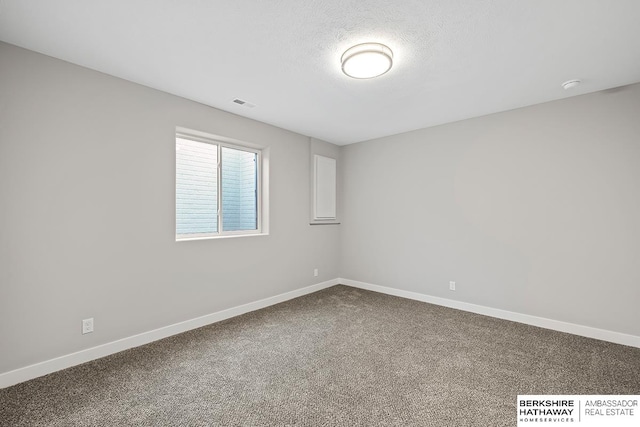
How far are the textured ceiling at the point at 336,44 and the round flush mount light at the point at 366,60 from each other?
0.22 feet

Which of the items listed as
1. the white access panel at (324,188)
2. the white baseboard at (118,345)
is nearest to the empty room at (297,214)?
the white baseboard at (118,345)

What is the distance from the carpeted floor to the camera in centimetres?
175

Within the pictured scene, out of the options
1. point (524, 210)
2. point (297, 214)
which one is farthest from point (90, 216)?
point (524, 210)

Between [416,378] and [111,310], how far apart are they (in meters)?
2.67

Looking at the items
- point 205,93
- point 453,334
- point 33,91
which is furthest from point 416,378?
point 33,91

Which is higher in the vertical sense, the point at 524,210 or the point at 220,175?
the point at 220,175

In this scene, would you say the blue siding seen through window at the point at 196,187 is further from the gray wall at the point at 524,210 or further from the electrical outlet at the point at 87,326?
the gray wall at the point at 524,210

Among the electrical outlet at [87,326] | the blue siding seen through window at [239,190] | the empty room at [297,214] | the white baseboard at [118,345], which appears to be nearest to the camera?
the empty room at [297,214]

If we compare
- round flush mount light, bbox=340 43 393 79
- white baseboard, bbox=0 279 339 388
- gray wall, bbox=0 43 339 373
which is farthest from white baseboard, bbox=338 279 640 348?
round flush mount light, bbox=340 43 393 79

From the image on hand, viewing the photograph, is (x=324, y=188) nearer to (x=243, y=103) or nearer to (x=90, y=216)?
(x=243, y=103)

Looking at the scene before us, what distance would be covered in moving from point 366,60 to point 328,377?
8.01 feet

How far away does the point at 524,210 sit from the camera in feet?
10.9

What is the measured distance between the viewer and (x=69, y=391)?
6.51 feet

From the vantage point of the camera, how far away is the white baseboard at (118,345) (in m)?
2.10
